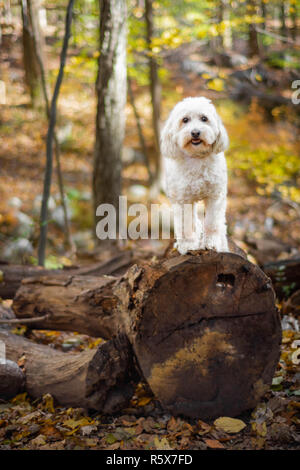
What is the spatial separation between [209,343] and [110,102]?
4.70 meters

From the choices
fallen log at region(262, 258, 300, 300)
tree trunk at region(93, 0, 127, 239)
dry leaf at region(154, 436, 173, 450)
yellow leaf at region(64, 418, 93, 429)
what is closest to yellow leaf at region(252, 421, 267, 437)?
dry leaf at region(154, 436, 173, 450)

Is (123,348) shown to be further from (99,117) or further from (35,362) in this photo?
(99,117)

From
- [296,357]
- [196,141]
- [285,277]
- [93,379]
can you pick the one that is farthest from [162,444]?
[285,277]

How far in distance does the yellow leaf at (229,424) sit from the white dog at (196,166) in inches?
53.4

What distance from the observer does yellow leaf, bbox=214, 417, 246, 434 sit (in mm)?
2819

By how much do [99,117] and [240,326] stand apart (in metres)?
4.71

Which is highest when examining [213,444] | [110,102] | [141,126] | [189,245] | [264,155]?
[141,126]

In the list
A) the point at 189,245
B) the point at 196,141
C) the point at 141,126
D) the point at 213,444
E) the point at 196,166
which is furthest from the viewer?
the point at 141,126

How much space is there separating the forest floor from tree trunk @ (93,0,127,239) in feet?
2.57

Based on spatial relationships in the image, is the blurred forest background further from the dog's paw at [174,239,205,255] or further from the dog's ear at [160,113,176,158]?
the dog's ear at [160,113,176,158]

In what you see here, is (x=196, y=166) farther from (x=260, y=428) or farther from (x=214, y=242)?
(x=260, y=428)

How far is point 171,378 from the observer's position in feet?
9.67

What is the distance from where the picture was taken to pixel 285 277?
16.7 feet
